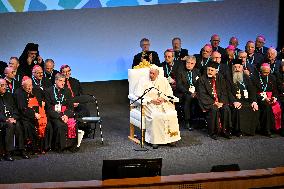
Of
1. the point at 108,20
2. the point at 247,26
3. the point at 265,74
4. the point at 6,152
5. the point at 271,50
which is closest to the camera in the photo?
the point at 6,152

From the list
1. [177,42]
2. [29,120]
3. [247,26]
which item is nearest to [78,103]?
[29,120]

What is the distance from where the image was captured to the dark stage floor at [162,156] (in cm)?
809

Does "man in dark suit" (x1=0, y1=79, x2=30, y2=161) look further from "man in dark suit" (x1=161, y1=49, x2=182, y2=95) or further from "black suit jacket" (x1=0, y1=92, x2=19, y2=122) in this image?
"man in dark suit" (x1=161, y1=49, x2=182, y2=95)

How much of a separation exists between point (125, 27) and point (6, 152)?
A: 15.2 ft

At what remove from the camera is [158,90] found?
32.0 ft

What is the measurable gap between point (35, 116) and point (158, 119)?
5.80ft

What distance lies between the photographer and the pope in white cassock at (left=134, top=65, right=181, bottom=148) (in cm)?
934

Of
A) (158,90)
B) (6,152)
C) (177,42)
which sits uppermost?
(177,42)

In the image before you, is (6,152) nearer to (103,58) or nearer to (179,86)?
(179,86)

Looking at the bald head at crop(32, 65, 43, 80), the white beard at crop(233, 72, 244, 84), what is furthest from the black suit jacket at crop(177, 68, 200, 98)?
the bald head at crop(32, 65, 43, 80)

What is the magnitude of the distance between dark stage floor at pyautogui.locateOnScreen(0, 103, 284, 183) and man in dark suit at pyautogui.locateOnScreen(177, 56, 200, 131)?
37 centimetres

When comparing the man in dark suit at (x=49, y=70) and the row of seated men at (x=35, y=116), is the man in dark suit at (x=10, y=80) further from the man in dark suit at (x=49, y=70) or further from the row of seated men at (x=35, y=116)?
the man in dark suit at (x=49, y=70)

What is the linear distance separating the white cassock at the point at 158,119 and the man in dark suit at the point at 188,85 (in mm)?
793

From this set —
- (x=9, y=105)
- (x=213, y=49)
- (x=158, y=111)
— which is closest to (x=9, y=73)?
(x=9, y=105)
